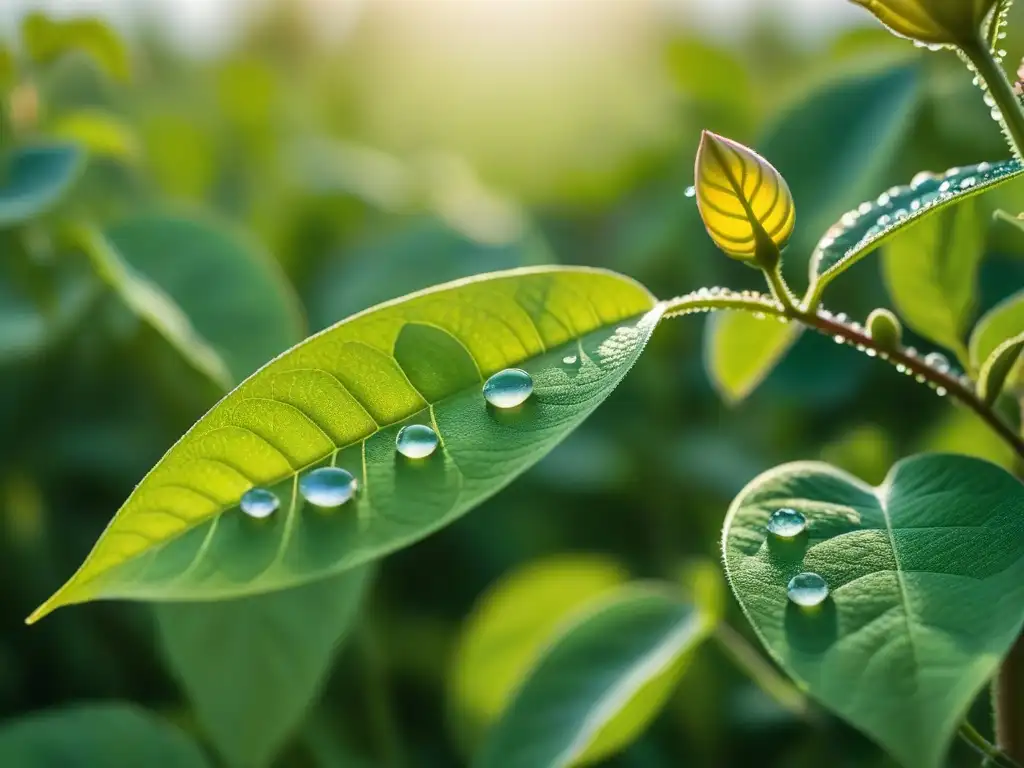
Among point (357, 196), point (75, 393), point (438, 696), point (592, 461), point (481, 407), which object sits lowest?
point (438, 696)

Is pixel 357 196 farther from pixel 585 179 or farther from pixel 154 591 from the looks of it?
pixel 154 591

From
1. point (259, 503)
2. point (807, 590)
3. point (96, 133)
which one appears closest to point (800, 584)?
point (807, 590)

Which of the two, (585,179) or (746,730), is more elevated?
(585,179)

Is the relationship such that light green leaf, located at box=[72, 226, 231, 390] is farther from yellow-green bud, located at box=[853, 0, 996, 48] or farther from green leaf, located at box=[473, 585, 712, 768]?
yellow-green bud, located at box=[853, 0, 996, 48]

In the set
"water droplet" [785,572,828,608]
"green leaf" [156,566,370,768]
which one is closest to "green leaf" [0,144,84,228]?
"green leaf" [156,566,370,768]

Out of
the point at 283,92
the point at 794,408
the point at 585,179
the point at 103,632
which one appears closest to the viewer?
the point at 103,632

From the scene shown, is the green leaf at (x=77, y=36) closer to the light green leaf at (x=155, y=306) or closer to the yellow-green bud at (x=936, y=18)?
the light green leaf at (x=155, y=306)

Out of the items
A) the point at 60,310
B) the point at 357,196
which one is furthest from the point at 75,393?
the point at 357,196

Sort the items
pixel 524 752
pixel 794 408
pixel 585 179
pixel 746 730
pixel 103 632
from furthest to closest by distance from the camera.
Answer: pixel 585 179, pixel 794 408, pixel 103 632, pixel 746 730, pixel 524 752
